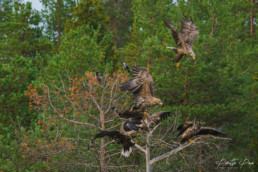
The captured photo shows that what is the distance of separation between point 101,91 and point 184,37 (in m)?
4.94

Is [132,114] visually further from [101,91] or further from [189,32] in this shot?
[101,91]

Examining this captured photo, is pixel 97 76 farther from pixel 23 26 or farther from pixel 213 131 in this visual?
pixel 23 26

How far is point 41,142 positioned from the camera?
11.2 m

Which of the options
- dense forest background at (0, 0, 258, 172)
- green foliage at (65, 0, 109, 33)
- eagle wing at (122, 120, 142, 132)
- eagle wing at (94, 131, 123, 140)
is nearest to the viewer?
eagle wing at (94, 131, 123, 140)

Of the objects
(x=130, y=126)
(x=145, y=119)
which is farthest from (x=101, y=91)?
(x=130, y=126)

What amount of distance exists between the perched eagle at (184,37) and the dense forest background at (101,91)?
2218 mm

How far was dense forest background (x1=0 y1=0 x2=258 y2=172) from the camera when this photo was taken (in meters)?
11.2

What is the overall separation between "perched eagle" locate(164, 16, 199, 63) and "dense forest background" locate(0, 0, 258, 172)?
222 centimetres

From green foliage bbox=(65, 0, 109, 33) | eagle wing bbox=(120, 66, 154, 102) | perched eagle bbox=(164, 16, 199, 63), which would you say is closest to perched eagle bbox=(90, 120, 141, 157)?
eagle wing bbox=(120, 66, 154, 102)

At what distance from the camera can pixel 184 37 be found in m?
9.94

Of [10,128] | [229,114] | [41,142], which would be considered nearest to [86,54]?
[10,128]

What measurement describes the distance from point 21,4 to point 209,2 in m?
10.7

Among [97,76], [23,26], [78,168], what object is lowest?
[78,168]

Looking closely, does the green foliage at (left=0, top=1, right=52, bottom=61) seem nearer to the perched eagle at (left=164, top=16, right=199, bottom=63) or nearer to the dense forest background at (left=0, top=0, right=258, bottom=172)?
the dense forest background at (left=0, top=0, right=258, bottom=172)
